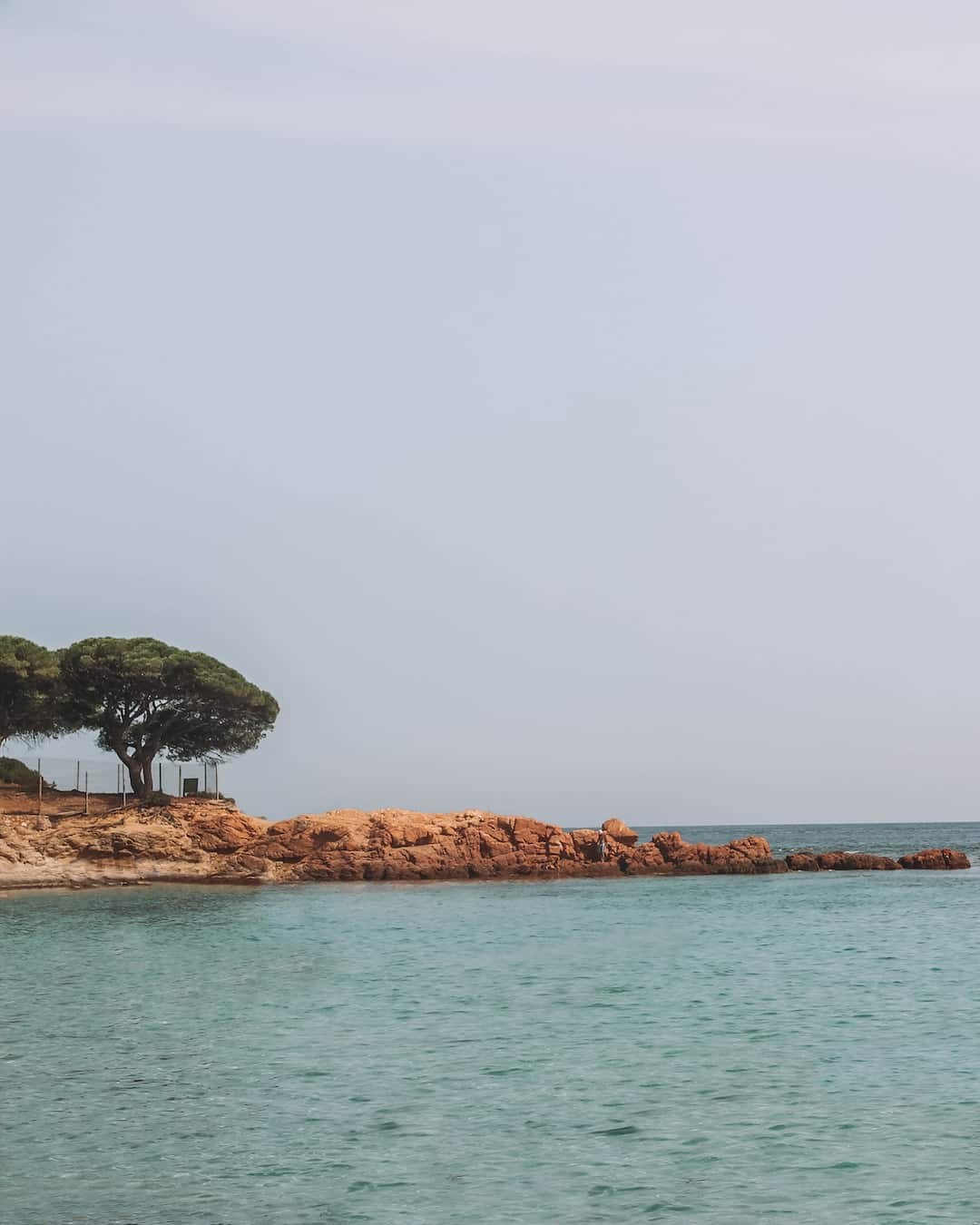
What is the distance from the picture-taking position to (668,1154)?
15.4 meters

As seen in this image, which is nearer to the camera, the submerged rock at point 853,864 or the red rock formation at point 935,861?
the submerged rock at point 853,864

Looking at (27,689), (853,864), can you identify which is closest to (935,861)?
(853,864)

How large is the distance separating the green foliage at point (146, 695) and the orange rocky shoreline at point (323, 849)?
5.34m

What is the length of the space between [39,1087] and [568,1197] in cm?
917

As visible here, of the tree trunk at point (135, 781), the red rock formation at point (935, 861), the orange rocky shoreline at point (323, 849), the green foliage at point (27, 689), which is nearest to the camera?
A: the orange rocky shoreline at point (323, 849)

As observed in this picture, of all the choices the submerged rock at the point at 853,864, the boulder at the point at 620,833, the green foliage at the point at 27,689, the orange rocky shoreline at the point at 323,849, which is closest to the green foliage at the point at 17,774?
the green foliage at the point at 27,689

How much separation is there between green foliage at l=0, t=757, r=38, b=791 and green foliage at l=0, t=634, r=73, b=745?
5.04ft

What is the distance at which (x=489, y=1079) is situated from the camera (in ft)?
63.7

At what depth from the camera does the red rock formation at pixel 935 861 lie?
284 ft

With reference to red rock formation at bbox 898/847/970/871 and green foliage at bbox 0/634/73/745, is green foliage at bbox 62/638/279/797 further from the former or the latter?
red rock formation at bbox 898/847/970/871

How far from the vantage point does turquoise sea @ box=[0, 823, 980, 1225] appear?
13.9 metres

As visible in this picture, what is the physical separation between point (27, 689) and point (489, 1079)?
62051 mm

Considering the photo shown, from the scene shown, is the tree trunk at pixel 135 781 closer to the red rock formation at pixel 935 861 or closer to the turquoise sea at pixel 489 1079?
the turquoise sea at pixel 489 1079

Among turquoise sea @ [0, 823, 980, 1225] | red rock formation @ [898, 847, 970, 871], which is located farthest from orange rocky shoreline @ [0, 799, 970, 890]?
turquoise sea @ [0, 823, 980, 1225]
